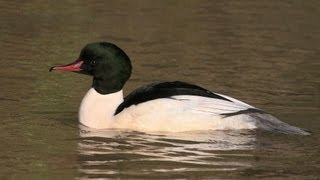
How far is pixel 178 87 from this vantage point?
12.2 metres

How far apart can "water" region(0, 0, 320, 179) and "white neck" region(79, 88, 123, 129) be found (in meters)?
0.16

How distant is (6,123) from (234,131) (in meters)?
2.44

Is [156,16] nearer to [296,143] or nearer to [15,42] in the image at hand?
[15,42]

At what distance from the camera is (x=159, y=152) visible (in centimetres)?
1134

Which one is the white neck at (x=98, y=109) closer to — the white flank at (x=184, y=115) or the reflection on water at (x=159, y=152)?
the reflection on water at (x=159, y=152)

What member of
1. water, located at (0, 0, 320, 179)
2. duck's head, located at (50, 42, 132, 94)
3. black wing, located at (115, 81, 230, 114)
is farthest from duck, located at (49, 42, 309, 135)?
duck's head, located at (50, 42, 132, 94)

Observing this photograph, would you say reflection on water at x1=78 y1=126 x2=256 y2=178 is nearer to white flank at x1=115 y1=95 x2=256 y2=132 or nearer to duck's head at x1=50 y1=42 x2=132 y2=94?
white flank at x1=115 y1=95 x2=256 y2=132

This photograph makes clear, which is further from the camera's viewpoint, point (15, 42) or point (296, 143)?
point (15, 42)

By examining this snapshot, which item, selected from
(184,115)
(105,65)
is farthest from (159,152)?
(105,65)

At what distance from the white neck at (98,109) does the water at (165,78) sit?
16 centimetres

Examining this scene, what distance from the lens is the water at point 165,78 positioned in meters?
10.9

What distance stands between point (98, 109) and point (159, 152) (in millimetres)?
1504

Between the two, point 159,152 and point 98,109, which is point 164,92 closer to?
point 98,109

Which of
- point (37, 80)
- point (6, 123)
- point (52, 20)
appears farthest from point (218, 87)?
point (52, 20)
